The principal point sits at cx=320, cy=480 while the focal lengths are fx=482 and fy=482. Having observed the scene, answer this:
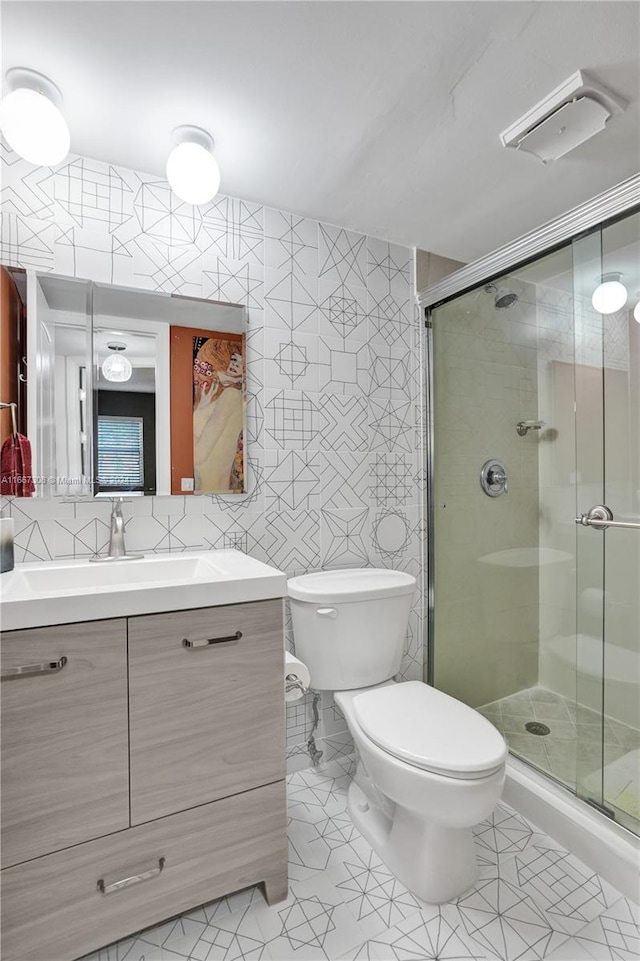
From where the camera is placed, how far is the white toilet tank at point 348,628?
1.57 metres

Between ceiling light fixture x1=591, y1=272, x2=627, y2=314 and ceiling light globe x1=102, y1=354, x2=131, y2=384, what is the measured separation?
1.54 m

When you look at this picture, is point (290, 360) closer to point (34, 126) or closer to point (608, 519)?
point (34, 126)

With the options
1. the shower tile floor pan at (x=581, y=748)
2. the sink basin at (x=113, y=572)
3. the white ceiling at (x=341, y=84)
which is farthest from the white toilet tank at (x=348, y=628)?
the white ceiling at (x=341, y=84)

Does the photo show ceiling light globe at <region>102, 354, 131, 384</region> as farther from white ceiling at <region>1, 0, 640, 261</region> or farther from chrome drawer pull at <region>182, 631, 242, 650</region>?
chrome drawer pull at <region>182, 631, 242, 650</region>

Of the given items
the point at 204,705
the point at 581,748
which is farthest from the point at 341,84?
the point at 581,748

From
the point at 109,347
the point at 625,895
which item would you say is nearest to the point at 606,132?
the point at 109,347

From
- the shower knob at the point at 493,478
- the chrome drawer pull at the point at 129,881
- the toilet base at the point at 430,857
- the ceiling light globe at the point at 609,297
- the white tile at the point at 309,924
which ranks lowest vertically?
the white tile at the point at 309,924

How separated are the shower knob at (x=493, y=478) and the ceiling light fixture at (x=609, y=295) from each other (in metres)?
0.69

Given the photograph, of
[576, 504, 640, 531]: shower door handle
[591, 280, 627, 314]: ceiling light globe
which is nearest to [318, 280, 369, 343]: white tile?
[591, 280, 627, 314]: ceiling light globe

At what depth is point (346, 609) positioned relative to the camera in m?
1.57

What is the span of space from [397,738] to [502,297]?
1632 millimetres

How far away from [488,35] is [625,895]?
2.15m

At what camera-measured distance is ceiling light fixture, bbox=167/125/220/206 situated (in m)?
1.33

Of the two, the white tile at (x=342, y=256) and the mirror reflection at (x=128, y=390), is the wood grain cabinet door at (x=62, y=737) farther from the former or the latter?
the white tile at (x=342, y=256)
